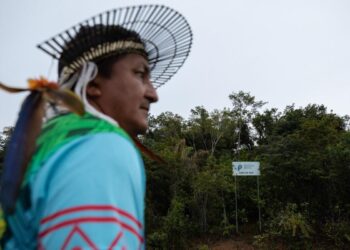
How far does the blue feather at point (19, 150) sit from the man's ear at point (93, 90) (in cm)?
24

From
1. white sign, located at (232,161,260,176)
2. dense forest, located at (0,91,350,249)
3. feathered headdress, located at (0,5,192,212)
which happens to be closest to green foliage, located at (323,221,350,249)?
dense forest, located at (0,91,350,249)

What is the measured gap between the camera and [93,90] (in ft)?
3.73

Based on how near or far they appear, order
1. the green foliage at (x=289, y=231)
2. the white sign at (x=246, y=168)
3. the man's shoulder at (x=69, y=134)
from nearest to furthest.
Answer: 1. the man's shoulder at (x=69, y=134)
2. the green foliage at (x=289, y=231)
3. the white sign at (x=246, y=168)

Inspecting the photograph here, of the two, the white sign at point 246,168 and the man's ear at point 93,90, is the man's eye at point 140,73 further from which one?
the white sign at point 246,168

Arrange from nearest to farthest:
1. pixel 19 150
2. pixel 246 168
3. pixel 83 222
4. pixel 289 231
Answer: pixel 83 222 → pixel 19 150 → pixel 289 231 → pixel 246 168

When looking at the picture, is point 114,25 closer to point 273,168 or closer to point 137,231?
point 137,231

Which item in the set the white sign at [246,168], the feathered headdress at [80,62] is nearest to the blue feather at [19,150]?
the feathered headdress at [80,62]

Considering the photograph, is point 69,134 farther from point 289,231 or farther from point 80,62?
point 289,231

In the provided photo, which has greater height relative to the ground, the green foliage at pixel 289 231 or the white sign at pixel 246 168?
the white sign at pixel 246 168

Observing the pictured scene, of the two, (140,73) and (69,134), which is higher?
(140,73)

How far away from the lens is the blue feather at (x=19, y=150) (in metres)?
0.77

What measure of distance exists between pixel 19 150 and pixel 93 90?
0.36 metres

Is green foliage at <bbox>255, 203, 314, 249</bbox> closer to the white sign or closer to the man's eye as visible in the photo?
the white sign

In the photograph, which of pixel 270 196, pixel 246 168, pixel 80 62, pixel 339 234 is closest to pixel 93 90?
pixel 80 62
